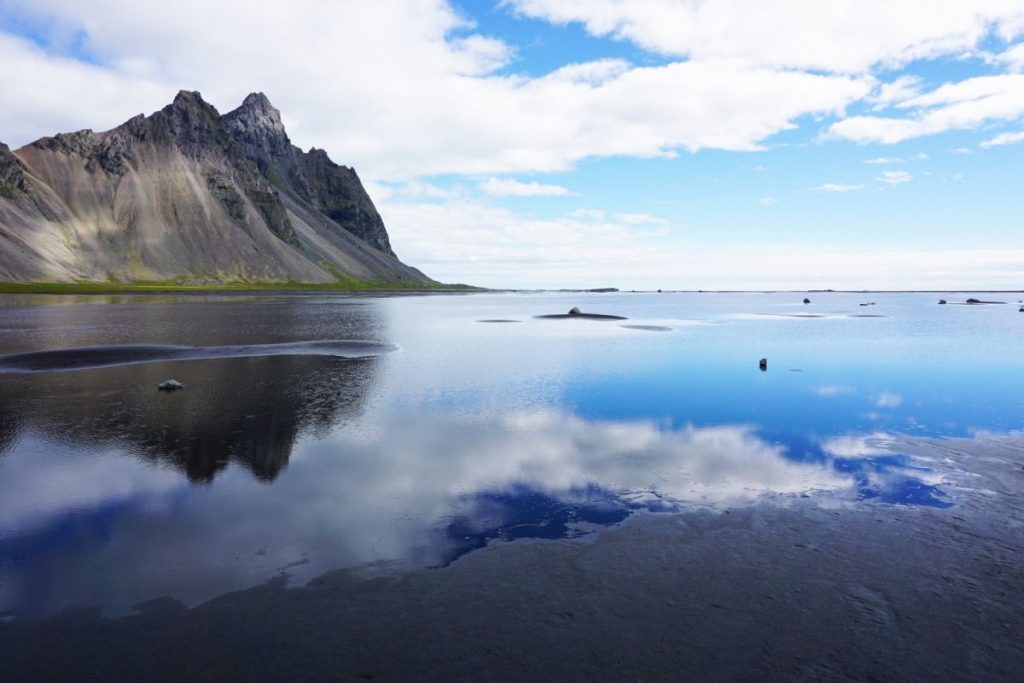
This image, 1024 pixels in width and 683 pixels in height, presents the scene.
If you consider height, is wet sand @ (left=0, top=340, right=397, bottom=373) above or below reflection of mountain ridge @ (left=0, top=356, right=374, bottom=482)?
above

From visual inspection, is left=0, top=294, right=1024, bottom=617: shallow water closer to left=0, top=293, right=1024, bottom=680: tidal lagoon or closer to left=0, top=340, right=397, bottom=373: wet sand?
left=0, top=293, right=1024, bottom=680: tidal lagoon

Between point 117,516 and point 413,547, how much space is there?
304 inches

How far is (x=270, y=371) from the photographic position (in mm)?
38500

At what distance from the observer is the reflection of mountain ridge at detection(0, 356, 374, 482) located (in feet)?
67.4

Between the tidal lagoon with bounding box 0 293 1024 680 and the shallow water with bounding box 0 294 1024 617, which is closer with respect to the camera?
the tidal lagoon with bounding box 0 293 1024 680

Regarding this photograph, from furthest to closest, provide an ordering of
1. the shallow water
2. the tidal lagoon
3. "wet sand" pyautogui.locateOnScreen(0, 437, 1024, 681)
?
the shallow water < the tidal lagoon < "wet sand" pyautogui.locateOnScreen(0, 437, 1024, 681)

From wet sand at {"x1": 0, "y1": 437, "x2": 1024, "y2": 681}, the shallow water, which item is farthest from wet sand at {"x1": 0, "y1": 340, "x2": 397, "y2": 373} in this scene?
wet sand at {"x1": 0, "y1": 437, "x2": 1024, "y2": 681}

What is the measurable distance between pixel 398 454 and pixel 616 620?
37.8ft

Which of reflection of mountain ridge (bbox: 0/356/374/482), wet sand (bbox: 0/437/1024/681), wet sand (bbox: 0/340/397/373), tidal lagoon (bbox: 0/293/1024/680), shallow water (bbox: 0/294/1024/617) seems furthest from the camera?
wet sand (bbox: 0/340/397/373)

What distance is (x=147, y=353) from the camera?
1791 inches

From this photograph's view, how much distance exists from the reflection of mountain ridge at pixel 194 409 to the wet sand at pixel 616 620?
8.10 metres

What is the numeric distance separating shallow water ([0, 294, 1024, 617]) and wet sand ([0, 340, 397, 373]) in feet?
5.27

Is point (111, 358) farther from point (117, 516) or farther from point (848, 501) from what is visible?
point (848, 501)

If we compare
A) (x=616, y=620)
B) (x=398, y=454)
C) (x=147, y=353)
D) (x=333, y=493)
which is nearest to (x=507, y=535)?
(x=616, y=620)
